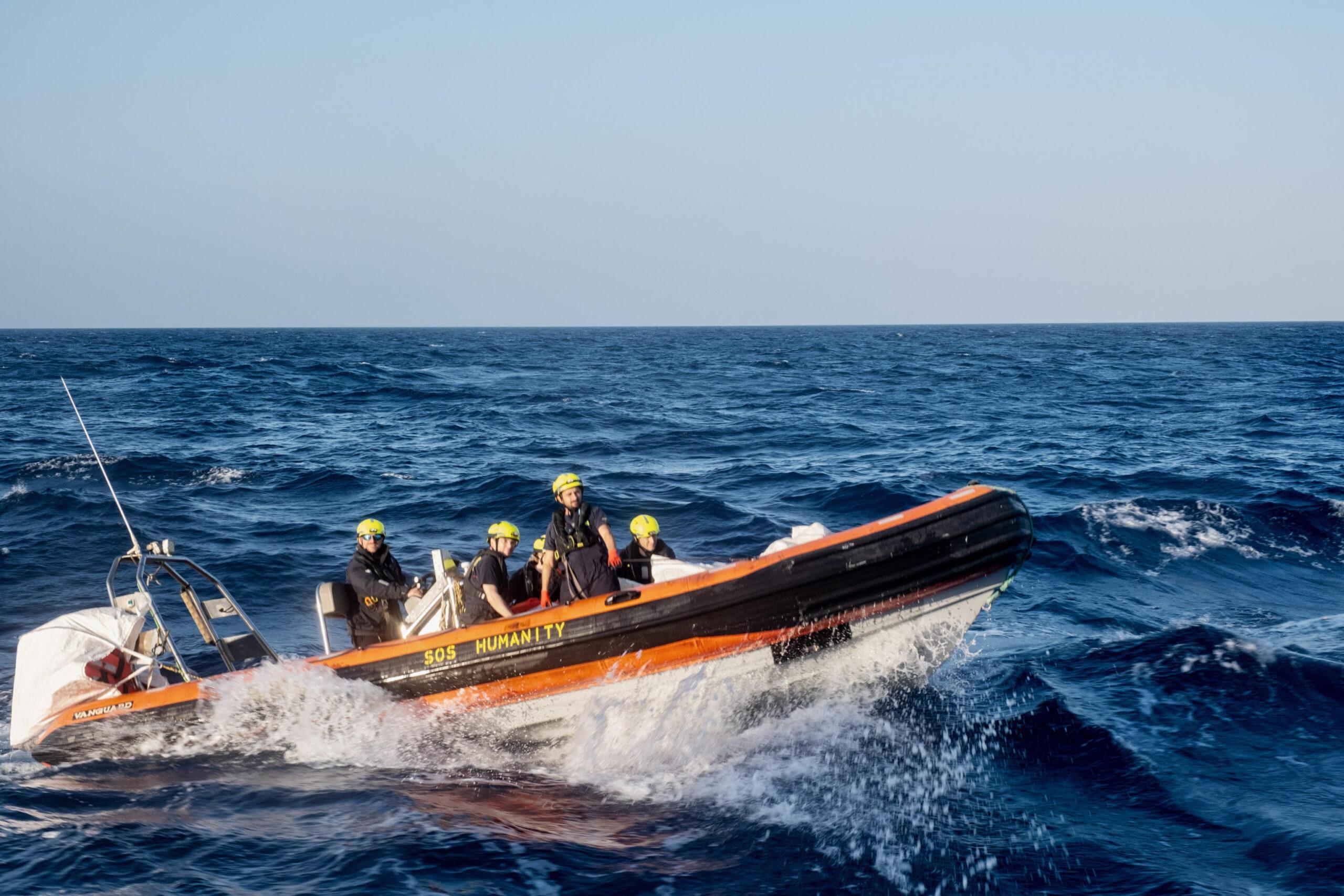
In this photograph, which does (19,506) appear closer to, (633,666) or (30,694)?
(30,694)

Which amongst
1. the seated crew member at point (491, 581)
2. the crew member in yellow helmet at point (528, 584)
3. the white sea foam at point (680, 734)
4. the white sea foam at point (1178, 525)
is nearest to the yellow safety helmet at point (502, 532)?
the seated crew member at point (491, 581)

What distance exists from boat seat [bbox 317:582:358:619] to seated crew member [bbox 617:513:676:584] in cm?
200

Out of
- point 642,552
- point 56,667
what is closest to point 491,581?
→ point 642,552

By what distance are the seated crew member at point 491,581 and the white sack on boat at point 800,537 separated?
1.83 m

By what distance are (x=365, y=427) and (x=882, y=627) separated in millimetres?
18248

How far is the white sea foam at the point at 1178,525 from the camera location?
12.0 metres

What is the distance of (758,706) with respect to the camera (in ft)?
23.3

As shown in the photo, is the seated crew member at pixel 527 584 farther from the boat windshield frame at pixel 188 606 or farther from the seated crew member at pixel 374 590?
the boat windshield frame at pixel 188 606

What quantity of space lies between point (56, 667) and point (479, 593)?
10.4 ft

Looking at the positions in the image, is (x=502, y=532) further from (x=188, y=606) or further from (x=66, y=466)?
(x=66, y=466)

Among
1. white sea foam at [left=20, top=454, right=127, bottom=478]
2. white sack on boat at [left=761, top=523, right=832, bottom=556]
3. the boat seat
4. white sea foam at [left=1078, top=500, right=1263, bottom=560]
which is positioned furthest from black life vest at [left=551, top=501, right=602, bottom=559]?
white sea foam at [left=20, top=454, right=127, bottom=478]

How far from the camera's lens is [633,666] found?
692cm

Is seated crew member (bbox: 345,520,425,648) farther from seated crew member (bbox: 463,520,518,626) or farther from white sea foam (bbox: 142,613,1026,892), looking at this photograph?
seated crew member (bbox: 463,520,518,626)

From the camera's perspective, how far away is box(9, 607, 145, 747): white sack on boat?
23.7ft
